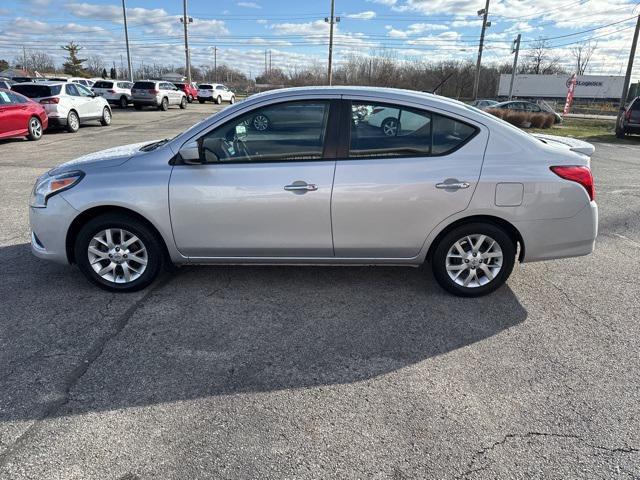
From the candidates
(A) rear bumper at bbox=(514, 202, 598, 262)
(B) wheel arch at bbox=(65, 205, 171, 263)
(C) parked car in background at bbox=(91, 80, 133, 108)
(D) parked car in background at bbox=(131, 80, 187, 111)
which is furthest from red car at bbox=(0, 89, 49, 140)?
(C) parked car in background at bbox=(91, 80, 133, 108)

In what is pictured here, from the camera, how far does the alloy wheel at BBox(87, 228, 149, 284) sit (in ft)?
13.1

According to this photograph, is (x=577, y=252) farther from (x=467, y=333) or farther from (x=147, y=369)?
(x=147, y=369)

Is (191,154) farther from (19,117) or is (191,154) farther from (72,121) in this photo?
(72,121)

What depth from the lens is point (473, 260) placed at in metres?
4.05

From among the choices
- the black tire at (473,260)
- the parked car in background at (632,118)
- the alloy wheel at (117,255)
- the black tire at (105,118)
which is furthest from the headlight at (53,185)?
the parked car in background at (632,118)

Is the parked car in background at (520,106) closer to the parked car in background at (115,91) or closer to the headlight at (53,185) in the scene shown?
the parked car in background at (115,91)

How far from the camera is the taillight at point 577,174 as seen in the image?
3846 mm

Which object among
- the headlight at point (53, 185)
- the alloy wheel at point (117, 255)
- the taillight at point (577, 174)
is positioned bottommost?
the alloy wheel at point (117, 255)

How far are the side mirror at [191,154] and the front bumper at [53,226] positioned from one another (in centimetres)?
102

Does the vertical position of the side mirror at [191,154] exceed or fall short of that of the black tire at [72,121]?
it exceeds it

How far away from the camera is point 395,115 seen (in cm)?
388

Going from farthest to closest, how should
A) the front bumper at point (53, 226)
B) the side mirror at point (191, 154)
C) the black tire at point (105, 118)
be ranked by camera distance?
the black tire at point (105, 118) → the front bumper at point (53, 226) → the side mirror at point (191, 154)

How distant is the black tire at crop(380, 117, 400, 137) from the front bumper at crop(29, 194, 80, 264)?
2625 millimetres

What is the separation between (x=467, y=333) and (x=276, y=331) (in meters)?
1.46
